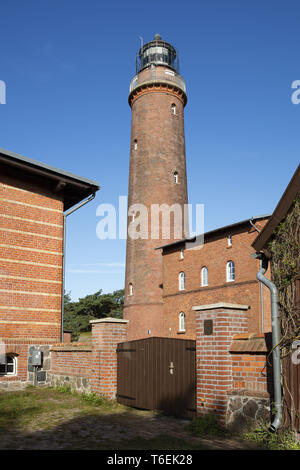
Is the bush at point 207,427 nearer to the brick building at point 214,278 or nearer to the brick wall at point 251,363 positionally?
the brick wall at point 251,363

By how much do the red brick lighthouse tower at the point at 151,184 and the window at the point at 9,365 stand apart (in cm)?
1753

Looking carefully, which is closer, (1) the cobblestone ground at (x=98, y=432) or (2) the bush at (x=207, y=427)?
(1) the cobblestone ground at (x=98, y=432)

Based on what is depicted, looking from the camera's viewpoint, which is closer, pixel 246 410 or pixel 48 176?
pixel 246 410

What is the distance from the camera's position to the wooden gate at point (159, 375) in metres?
8.94

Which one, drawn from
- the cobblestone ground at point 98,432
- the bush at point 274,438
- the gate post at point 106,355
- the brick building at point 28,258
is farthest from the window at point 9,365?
the bush at point 274,438

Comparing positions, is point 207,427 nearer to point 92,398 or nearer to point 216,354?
point 216,354

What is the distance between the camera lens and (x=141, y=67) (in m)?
35.7

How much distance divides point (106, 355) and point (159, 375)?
223 centimetres

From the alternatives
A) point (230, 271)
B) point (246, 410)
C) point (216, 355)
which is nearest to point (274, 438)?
point (246, 410)

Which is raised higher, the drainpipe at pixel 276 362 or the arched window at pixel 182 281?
the arched window at pixel 182 281

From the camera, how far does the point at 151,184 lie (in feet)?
103
